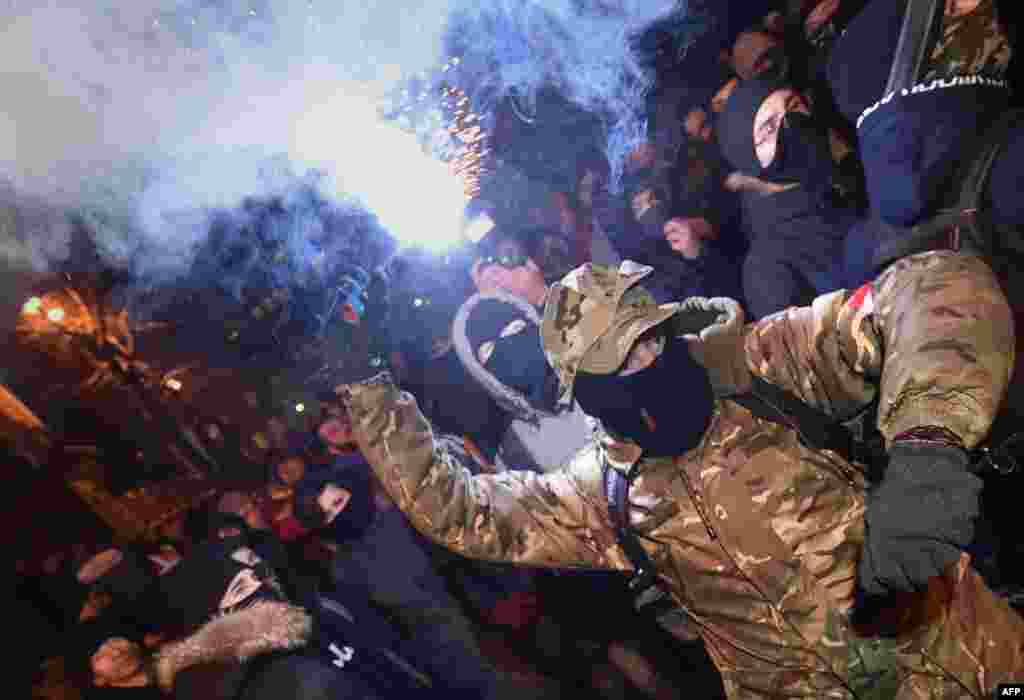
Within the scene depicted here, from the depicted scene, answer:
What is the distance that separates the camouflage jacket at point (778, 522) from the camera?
1.93 metres

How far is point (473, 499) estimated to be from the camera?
2.42 metres

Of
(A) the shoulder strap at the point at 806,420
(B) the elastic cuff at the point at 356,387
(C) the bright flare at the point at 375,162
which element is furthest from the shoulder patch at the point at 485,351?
(A) the shoulder strap at the point at 806,420

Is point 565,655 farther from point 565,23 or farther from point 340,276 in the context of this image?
point 565,23

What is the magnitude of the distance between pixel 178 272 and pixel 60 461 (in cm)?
389

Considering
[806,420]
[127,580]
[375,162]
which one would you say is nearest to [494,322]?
[375,162]

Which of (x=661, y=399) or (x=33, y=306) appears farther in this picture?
(x=33, y=306)

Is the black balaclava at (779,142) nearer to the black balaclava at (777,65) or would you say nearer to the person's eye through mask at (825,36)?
the black balaclava at (777,65)

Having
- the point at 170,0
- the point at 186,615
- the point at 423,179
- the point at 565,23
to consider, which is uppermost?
the point at 170,0

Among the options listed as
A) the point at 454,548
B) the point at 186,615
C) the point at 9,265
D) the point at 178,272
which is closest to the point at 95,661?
the point at 186,615

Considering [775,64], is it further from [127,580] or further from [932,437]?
[127,580]

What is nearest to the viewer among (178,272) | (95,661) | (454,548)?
(454,548)

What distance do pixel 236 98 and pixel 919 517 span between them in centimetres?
416

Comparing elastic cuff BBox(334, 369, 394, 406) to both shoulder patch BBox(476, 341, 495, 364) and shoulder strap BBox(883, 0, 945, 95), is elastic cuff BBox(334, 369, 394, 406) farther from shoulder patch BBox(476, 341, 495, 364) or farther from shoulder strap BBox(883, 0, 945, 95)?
shoulder strap BBox(883, 0, 945, 95)

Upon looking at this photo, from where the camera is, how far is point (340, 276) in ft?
8.28
